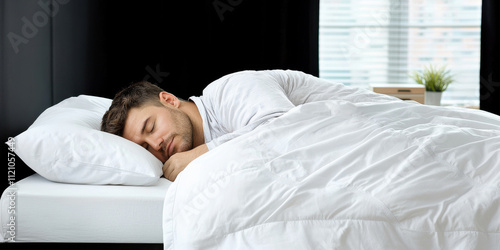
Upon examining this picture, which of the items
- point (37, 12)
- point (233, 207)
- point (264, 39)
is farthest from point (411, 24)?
point (233, 207)

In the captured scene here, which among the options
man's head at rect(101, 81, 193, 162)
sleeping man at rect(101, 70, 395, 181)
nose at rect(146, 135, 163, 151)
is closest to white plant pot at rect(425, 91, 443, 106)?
sleeping man at rect(101, 70, 395, 181)

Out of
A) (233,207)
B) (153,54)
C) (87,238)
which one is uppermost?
(153,54)

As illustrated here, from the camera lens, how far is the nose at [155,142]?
1924mm

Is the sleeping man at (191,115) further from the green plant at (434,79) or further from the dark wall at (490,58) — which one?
the dark wall at (490,58)

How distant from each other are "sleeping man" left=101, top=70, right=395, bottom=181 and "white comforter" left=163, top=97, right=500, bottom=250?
198mm

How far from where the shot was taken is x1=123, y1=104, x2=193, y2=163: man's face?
6.35 ft

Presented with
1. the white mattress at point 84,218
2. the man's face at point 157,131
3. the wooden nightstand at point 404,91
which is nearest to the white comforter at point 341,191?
the white mattress at point 84,218

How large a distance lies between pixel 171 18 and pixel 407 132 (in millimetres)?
3188

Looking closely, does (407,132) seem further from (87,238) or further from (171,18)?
(171,18)

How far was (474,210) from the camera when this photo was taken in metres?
1.30

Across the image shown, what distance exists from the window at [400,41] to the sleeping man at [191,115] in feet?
9.89

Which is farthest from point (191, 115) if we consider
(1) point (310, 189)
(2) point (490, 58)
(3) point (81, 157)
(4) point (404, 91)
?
(2) point (490, 58)

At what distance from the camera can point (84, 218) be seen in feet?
5.17

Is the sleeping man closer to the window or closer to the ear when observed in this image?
the ear
